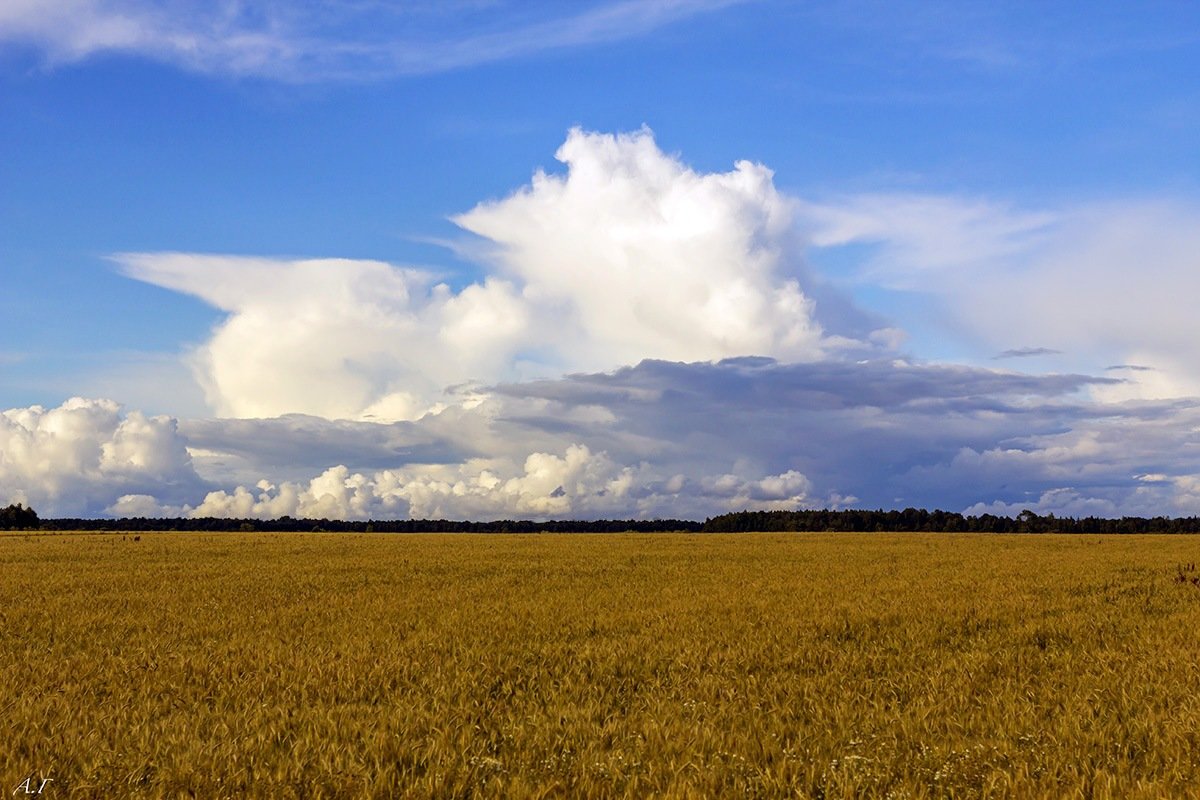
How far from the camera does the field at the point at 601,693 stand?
258 inches

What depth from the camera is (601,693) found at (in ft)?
30.9

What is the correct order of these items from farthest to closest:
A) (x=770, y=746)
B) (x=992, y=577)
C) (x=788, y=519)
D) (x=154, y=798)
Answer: (x=788, y=519)
(x=992, y=577)
(x=770, y=746)
(x=154, y=798)

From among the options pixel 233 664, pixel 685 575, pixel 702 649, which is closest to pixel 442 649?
pixel 233 664

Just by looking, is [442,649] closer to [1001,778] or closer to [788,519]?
[1001,778]

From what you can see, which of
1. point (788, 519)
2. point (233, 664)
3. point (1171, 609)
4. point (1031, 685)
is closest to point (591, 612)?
point (233, 664)

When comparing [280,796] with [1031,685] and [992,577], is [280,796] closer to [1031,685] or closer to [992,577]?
[1031,685]

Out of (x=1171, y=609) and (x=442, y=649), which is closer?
(x=442, y=649)

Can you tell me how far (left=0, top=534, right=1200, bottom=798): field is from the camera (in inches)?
258

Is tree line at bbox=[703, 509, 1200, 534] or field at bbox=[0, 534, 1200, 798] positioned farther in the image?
tree line at bbox=[703, 509, 1200, 534]

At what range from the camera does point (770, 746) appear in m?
7.27

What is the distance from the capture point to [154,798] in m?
6.12

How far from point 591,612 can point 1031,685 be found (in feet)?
28.0

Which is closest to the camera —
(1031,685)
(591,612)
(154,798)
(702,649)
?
(154,798)

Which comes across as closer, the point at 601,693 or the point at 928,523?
the point at 601,693
